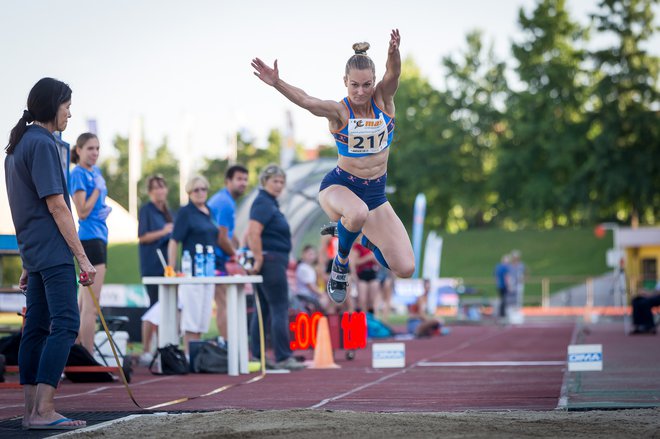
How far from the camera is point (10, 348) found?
32.0 feet

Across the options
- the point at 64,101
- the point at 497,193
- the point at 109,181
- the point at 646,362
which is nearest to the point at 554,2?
the point at 497,193

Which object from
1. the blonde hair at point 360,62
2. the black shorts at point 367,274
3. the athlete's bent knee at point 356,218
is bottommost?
the black shorts at point 367,274

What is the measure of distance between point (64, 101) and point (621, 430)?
3.70 m

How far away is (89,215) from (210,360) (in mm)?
2046

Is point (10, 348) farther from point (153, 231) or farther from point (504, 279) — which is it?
point (504, 279)

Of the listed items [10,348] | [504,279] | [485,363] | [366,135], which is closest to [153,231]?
[10,348]

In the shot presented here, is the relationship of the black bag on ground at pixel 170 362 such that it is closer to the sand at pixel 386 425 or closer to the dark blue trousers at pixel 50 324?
the dark blue trousers at pixel 50 324

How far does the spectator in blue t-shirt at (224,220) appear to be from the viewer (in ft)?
37.4

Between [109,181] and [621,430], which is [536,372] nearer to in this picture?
[621,430]

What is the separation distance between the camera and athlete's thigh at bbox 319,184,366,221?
766 cm

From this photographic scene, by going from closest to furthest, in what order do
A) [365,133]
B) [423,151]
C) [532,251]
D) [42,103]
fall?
[42,103]
[365,133]
[532,251]
[423,151]

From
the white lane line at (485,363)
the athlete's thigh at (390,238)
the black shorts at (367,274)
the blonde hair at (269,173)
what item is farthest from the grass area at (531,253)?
the athlete's thigh at (390,238)

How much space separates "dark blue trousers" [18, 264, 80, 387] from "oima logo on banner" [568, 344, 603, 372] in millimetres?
4790

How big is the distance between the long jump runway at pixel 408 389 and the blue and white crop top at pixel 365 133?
6.15 ft
